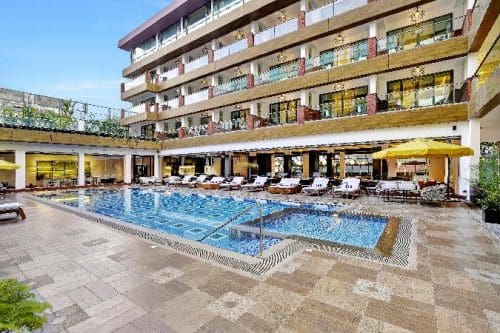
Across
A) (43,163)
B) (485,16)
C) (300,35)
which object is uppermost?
(300,35)

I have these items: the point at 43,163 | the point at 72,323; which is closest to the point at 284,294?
the point at 72,323

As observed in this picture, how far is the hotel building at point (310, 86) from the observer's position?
1252 cm

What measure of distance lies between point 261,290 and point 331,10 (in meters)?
17.4

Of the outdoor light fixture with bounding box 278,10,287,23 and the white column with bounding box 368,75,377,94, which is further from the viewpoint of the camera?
the outdoor light fixture with bounding box 278,10,287,23

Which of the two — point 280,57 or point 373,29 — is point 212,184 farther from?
point 373,29

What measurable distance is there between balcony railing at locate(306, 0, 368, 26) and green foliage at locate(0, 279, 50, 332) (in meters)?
18.4

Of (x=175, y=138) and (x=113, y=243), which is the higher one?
Result: (x=175, y=138)

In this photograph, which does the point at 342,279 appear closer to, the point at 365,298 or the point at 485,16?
the point at 365,298

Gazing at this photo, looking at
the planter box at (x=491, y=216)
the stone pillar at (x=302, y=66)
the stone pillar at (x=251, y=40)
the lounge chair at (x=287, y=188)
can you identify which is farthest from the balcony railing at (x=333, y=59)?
the planter box at (x=491, y=216)

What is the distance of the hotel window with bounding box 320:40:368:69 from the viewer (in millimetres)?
16156

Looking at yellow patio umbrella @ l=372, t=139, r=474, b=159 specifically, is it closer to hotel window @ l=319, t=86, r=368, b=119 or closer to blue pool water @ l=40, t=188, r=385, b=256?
blue pool water @ l=40, t=188, r=385, b=256

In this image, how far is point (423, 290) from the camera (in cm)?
371

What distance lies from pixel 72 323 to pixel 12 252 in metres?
3.82

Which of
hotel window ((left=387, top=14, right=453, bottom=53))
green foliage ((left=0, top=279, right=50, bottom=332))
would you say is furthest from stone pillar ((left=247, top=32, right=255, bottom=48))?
green foliage ((left=0, top=279, right=50, bottom=332))
